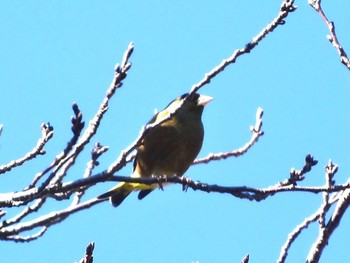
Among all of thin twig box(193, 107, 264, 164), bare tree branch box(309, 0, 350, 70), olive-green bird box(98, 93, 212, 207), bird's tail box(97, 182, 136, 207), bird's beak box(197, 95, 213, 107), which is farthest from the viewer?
bird's beak box(197, 95, 213, 107)

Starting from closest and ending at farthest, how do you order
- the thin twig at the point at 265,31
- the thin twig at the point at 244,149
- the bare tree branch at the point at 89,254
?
the bare tree branch at the point at 89,254 → the thin twig at the point at 265,31 → the thin twig at the point at 244,149

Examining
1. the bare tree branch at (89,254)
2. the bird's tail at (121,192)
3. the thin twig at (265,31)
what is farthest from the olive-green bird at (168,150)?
the bare tree branch at (89,254)

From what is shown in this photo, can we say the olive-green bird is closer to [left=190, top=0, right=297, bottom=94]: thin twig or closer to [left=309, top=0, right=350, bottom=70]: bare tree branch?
[left=309, top=0, right=350, bottom=70]: bare tree branch

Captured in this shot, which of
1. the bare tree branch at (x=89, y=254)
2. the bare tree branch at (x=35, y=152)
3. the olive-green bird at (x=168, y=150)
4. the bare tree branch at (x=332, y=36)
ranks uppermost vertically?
the olive-green bird at (x=168, y=150)

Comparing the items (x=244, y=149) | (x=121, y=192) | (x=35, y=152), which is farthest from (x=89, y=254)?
(x=121, y=192)

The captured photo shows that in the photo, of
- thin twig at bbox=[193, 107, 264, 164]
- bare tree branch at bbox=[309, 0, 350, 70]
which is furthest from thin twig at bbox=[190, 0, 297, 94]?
thin twig at bbox=[193, 107, 264, 164]

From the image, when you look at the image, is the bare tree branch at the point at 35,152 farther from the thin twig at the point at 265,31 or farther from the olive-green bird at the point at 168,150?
the olive-green bird at the point at 168,150

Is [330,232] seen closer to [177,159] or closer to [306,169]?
[306,169]

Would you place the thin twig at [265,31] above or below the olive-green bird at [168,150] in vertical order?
below

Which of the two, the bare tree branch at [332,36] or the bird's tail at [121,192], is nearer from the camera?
the bare tree branch at [332,36]

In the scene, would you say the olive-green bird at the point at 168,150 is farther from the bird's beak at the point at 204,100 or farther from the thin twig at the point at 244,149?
the thin twig at the point at 244,149

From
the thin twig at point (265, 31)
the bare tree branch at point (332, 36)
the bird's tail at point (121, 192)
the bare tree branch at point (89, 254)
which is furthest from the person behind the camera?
the bird's tail at point (121, 192)

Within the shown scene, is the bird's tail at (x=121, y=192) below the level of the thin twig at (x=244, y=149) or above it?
above

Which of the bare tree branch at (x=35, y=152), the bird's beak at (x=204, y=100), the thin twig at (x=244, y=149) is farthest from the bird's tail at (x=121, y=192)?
the bare tree branch at (x=35, y=152)
